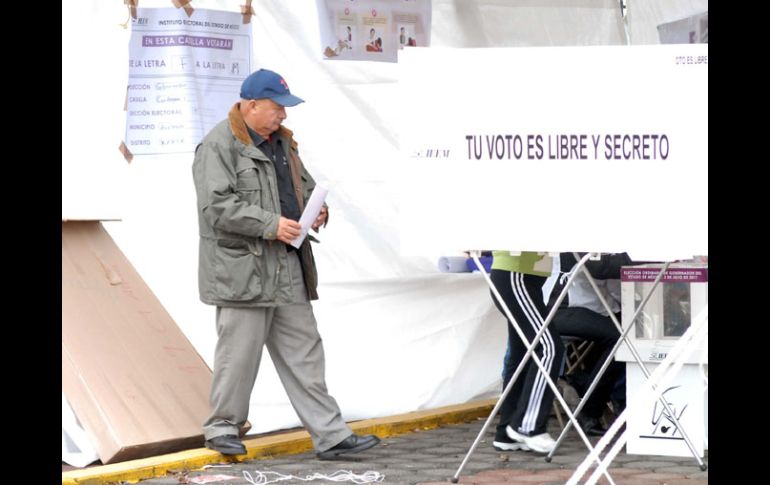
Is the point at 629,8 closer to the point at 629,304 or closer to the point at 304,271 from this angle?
the point at 629,304

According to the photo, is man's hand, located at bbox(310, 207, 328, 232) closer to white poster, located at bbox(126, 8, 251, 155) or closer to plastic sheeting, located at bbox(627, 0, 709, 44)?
white poster, located at bbox(126, 8, 251, 155)

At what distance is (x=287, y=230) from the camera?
6.73 meters

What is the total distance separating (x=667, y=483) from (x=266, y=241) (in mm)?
2275

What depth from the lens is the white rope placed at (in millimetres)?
6566

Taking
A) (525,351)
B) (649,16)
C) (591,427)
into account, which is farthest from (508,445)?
(649,16)

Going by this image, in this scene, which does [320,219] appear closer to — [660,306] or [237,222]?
[237,222]

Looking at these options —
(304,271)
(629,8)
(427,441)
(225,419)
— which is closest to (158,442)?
(225,419)

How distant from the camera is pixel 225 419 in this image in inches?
277

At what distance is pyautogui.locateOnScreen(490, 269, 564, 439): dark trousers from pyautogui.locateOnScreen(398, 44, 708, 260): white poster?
3.05 ft

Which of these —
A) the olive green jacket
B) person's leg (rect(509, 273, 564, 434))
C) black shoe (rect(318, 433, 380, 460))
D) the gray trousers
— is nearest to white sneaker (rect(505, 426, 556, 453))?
person's leg (rect(509, 273, 564, 434))

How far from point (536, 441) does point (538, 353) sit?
20.1 inches

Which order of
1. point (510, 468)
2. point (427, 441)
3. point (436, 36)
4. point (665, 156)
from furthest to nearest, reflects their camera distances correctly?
point (436, 36) → point (427, 441) → point (510, 468) → point (665, 156)

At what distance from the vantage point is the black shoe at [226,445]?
22.7 ft

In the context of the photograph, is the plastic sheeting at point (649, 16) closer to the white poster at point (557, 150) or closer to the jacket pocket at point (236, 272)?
the white poster at point (557, 150)
